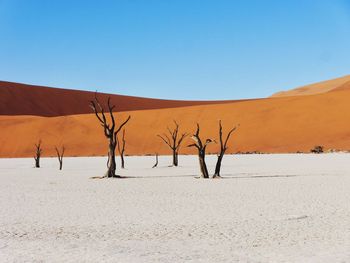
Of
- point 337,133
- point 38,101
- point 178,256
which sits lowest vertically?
point 178,256

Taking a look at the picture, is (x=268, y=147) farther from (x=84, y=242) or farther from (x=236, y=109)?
(x=84, y=242)

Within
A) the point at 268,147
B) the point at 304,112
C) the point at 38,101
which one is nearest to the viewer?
the point at 268,147

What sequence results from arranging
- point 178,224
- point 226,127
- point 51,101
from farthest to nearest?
point 51,101
point 226,127
point 178,224

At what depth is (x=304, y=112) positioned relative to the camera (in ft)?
220

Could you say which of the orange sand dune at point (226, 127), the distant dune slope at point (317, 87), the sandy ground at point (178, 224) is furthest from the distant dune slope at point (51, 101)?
the sandy ground at point (178, 224)

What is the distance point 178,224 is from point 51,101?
364ft

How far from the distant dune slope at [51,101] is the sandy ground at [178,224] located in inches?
3689

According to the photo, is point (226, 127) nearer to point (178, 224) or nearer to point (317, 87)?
point (178, 224)

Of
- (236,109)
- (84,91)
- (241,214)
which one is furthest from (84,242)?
(84,91)

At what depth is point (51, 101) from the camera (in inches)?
4638

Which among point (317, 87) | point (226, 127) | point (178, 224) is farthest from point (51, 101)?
point (178, 224)

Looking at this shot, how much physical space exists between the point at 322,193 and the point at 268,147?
138 ft

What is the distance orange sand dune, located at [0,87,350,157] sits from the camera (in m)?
58.4

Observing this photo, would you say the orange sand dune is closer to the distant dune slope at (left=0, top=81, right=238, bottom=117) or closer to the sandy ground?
the distant dune slope at (left=0, top=81, right=238, bottom=117)
